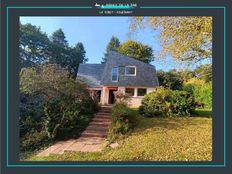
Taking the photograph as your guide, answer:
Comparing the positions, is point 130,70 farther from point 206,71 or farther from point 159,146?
point 159,146

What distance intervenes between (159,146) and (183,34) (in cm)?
194

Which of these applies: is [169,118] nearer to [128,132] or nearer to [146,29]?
[128,132]

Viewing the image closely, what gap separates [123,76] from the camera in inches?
181

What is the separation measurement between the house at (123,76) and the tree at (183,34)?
584 millimetres

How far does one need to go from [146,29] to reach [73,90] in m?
3.18

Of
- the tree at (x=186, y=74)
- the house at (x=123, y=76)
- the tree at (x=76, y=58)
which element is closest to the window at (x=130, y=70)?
the house at (x=123, y=76)

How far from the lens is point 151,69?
13.4ft

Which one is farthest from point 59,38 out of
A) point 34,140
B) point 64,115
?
point 64,115

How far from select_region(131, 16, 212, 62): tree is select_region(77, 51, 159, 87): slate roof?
1.84 feet

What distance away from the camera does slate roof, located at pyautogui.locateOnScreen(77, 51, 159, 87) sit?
4171mm

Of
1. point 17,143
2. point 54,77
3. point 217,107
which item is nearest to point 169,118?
point 54,77

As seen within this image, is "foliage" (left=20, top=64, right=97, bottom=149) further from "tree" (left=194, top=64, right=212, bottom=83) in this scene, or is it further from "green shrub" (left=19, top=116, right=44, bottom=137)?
"tree" (left=194, top=64, right=212, bottom=83)

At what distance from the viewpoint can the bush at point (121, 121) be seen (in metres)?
4.85

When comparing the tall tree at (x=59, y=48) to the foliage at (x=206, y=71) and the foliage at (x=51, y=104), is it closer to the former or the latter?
the foliage at (x=51, y=104)
